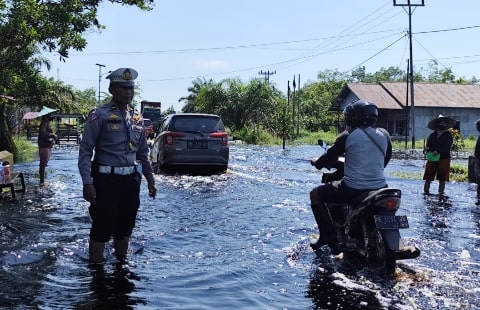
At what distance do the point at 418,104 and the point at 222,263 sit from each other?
156 feet

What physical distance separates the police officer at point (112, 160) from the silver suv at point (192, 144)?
9211 millimetres

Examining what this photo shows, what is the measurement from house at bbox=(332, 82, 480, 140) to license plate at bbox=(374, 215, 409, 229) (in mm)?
45989

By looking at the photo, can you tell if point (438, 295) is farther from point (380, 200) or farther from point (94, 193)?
point (94, 193)

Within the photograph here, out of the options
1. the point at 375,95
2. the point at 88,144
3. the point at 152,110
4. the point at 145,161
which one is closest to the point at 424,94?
the point at 375,95

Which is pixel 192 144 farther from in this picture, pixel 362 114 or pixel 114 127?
pixel 114 127

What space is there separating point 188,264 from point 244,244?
48.1 inches

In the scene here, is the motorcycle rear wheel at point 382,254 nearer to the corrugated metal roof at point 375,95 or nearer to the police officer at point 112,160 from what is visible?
the police officer at point 112,160

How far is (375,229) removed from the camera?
5.79 m

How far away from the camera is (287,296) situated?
5098mm

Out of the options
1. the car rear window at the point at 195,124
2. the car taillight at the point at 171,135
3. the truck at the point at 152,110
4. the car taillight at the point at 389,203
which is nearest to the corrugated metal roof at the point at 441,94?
the truck at the point at 152,110

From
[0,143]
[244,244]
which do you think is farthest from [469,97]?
[244,244]

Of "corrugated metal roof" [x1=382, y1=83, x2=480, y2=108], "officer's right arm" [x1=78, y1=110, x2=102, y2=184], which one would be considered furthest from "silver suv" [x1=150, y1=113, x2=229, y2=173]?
"corrugated metal roof" [x1=382, y1=83, x2=480, y2=108]

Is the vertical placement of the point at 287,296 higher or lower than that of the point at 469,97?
lower

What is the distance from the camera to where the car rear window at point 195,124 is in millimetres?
15289
